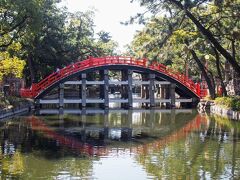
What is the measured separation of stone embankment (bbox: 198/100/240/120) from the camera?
30461 mm

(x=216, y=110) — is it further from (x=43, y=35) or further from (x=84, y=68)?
(x=43, y=35)

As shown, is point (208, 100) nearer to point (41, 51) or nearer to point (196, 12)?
point (196, 12)

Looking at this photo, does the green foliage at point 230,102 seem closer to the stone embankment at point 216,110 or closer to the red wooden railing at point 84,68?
the stone embankment at point 216,110

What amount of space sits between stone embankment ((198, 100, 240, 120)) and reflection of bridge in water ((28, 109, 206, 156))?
241 cm

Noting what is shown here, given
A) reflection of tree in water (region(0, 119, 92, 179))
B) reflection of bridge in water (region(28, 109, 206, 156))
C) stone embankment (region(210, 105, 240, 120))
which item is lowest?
reflection of tree in water (region(0, 119, 92, 179))

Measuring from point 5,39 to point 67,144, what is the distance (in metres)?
14.7

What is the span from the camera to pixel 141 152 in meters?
17.3

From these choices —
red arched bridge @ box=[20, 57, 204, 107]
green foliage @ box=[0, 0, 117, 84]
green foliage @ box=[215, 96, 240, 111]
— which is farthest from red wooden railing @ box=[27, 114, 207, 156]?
red arched bridge @ box=[20, 57, 204, 107]

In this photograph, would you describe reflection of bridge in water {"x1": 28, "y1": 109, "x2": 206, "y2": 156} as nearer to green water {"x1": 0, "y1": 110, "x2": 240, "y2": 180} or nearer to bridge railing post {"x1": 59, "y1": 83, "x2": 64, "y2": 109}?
green water {"x1": 0, "y1": 110, "x2": 240, "y2": 180}

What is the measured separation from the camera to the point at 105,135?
22.4 metres

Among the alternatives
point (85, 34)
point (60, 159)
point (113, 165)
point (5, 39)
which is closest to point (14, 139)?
point (60, 159)

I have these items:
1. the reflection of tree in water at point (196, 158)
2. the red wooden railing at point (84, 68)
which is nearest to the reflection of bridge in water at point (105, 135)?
the reflection of tree in water at point (196, 158)

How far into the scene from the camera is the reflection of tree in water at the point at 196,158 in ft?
44.6

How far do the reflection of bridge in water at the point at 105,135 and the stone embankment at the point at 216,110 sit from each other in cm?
241
